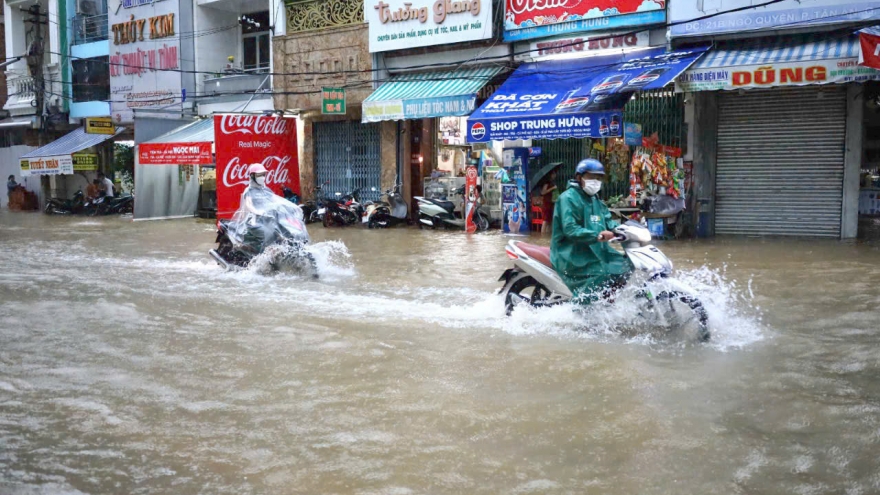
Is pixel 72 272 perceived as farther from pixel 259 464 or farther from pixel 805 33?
pixel 805 33

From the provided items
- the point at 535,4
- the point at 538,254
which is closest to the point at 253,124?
the point at 535,4

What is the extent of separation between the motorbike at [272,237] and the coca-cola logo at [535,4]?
25.9 ft

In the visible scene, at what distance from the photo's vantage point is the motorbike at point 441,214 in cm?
1771

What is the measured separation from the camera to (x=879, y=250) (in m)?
12.2

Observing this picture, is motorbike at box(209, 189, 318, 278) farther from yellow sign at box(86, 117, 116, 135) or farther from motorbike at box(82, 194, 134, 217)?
yellow sign at box(86, 117, 116, 135)

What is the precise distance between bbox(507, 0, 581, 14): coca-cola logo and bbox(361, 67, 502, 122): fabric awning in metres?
1.29

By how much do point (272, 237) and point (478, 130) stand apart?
260 inches

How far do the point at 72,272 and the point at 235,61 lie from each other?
1435cm

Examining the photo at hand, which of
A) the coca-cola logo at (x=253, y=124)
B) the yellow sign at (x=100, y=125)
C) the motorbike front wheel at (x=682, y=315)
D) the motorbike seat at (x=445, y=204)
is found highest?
the yellow sign at (x=100, y=125)

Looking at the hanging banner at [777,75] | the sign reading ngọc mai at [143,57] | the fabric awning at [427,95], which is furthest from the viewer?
the sign reading ngọc mai at [143,57]

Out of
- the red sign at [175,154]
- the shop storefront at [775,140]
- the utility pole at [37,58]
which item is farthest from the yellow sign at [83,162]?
the shop storefront at [775,140]

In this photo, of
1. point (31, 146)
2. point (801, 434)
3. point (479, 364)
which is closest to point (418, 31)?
point (479, 364)

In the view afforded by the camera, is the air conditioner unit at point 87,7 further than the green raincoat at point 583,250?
Yes

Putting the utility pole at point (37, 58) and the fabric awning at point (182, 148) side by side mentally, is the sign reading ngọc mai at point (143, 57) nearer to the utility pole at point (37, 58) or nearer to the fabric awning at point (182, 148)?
the fabric awning at point (182, 148)
